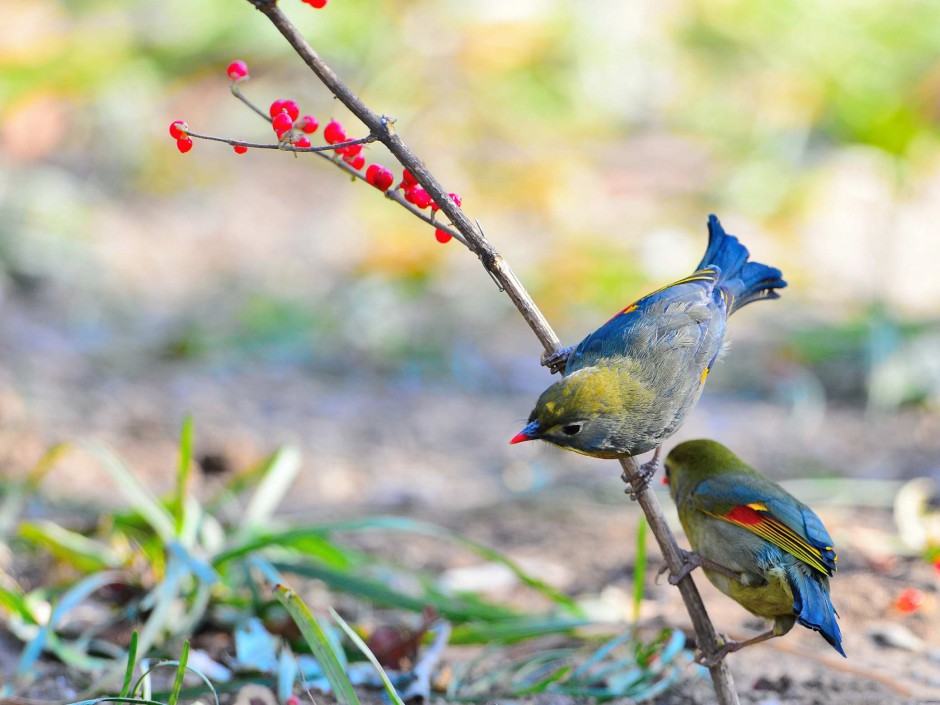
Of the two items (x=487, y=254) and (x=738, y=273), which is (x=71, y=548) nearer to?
(x=487, y=254)

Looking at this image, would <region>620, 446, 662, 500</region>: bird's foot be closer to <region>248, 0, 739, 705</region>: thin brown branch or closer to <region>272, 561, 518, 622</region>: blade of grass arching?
<region>248, 0, 739, 705</region>: thin brown branch

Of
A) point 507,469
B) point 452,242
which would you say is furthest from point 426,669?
point 452,242

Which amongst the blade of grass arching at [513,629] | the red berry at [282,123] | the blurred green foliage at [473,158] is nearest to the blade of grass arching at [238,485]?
the blade of grass arching at [513,629]

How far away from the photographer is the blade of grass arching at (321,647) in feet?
5.85

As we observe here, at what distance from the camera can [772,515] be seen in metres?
1.86

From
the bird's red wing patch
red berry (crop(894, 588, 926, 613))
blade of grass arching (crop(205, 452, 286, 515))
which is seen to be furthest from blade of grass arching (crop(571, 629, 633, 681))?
blade of grass arching (crop(205, 452, 286, 515))

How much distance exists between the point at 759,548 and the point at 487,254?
2.37 feet

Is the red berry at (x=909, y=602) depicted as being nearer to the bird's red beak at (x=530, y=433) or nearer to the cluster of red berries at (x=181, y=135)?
the bird's red beak at (x=530, y=433)

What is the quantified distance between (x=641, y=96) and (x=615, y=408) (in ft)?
23.6

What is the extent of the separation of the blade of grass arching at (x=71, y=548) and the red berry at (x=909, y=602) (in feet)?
6.60

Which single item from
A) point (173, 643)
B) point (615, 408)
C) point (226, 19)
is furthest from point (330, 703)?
point (226, 19)

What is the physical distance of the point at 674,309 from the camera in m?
2.01

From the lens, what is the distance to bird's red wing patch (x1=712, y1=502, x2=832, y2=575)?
1823 mm

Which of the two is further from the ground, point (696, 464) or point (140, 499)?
point (696, 464)
